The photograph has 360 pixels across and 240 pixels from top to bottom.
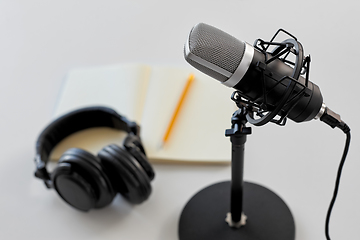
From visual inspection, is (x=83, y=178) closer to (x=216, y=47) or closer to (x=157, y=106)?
(x=157, y=106)

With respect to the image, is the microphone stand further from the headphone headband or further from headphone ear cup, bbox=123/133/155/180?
the headphone headband

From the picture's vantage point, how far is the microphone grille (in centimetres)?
65

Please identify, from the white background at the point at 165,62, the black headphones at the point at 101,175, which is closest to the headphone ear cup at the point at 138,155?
the black headphones at the point at 101,175

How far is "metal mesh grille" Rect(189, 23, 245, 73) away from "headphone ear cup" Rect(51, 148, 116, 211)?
0.42 m

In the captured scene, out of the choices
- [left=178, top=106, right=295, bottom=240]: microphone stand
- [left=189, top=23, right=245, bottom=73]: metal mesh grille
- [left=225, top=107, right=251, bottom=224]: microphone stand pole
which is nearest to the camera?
[left=189, top=23, right=245, bottom=73]: metal mesh grille

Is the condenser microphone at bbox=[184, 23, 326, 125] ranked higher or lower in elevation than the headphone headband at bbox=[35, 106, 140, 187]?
higher

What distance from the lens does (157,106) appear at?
4.02ft

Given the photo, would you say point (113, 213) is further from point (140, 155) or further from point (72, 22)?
point (72, 22)

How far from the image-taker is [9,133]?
1260 mm

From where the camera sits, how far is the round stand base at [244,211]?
3.12 feet

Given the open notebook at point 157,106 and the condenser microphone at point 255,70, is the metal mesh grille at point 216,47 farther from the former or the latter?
the open notebook at point 157,106

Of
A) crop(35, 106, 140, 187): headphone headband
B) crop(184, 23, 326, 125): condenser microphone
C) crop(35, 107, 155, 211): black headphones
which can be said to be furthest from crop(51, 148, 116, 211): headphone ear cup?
crop(184, 23, 326, 125): condenser microphone

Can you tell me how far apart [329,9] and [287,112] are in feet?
2.84

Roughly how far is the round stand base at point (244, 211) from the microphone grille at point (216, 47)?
0.44 metres
